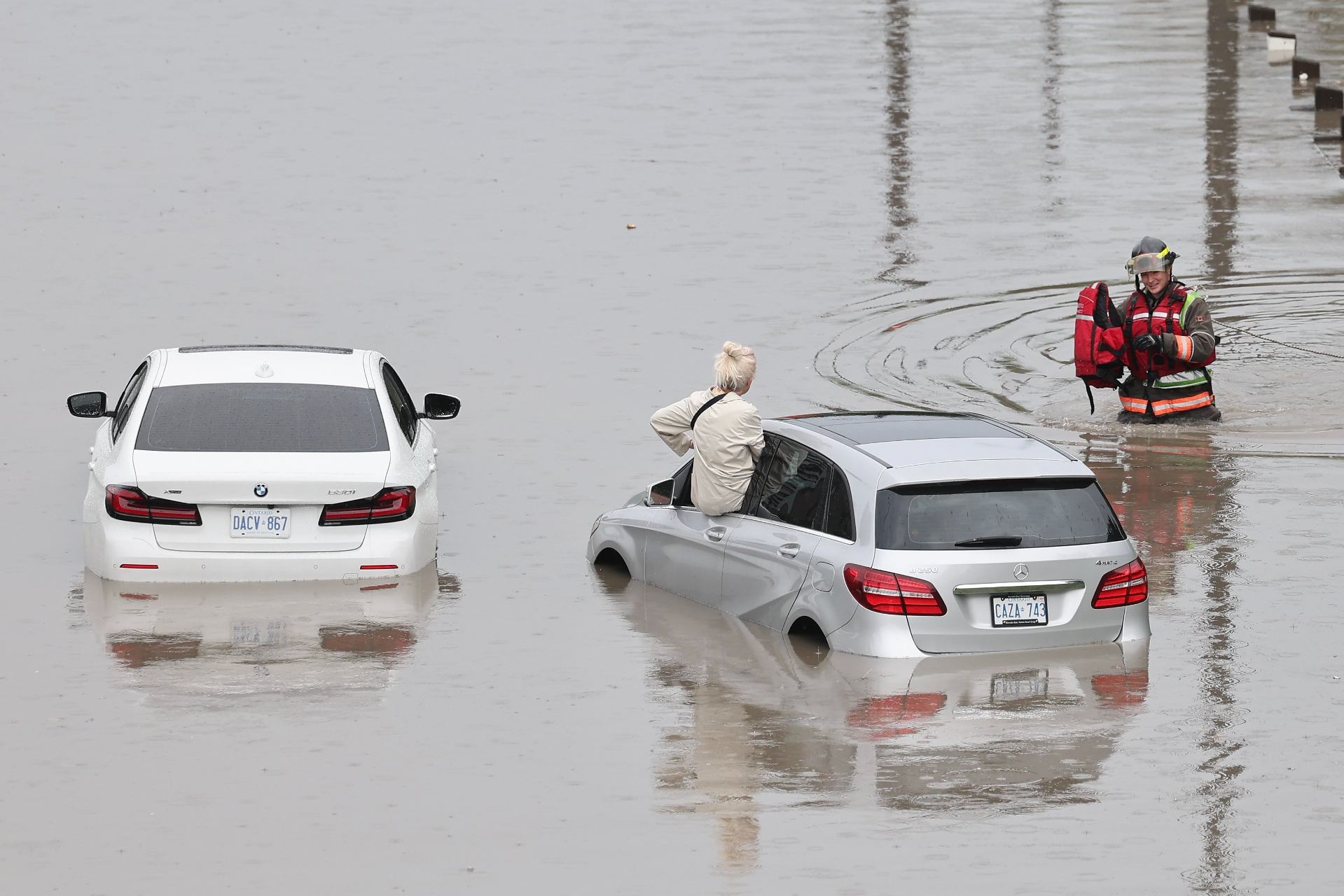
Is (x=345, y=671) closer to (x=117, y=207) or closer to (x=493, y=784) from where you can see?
(x=493, y=784)

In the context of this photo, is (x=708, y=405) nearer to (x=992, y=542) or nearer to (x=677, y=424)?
(x=677, y=424)

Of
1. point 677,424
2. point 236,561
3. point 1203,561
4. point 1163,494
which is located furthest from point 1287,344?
point 236,561

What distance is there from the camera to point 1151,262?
55.8ft

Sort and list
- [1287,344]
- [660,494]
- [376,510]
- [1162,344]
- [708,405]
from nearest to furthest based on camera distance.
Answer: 1. [708,405]
2. [376,510]
3. [660,494]
4. [1162,344]
5. [1287,344]

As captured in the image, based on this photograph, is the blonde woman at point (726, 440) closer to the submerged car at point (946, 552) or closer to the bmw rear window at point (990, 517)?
the submerged car at point (946, 552)

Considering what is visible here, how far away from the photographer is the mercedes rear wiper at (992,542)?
34.8 feet

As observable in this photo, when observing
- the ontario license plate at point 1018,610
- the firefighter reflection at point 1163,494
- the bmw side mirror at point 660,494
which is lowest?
the firefighter reflection at point 1163,494

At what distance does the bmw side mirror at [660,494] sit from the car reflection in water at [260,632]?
131cm

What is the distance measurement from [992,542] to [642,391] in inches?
328

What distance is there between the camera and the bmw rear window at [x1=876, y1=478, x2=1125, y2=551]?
10625 millimetres

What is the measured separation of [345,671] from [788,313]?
1182cm

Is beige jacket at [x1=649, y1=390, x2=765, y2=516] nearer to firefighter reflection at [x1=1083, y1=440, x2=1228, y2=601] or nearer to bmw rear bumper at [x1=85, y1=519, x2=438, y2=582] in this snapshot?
bmw rear bumper at [x1=85, y1=519, x2=438, y2=582]

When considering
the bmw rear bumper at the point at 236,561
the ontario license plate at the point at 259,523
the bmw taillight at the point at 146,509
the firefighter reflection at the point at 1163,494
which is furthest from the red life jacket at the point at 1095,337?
the bmw taillight at the point at 146,509

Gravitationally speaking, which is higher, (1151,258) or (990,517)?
(1151,258)
